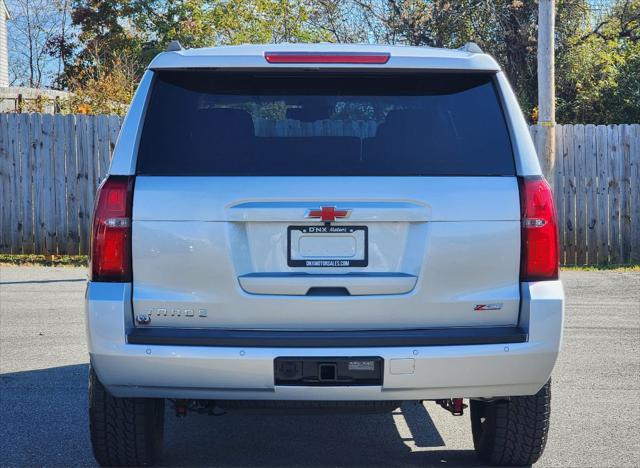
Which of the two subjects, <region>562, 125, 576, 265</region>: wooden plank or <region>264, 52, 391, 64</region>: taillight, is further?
<region>562, 125, 576, 265</region>: wooden plank

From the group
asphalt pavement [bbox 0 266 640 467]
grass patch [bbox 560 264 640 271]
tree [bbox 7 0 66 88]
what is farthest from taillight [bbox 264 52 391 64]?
tree [bbox 7 0 66 88]

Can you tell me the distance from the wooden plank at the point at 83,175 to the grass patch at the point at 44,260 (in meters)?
Result: 0.24

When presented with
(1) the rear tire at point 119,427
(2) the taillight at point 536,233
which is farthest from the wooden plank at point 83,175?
(2) the taillight at point 536,233

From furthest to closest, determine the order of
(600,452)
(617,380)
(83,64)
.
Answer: (83,64) < (617,380) < (600,452)

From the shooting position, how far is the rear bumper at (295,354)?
14.2ft

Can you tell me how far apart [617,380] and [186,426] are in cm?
309

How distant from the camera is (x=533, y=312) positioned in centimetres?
442

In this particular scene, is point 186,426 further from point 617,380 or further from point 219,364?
point 617,380

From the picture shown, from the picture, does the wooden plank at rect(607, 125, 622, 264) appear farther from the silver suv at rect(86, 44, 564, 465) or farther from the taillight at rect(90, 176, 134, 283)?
the taillight at rect(90, 176, 134, 283)

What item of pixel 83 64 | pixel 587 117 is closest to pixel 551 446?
pixel 587 117

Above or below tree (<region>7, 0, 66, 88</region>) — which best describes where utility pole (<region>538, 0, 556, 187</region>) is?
below

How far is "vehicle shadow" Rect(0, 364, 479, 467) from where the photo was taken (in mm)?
5363

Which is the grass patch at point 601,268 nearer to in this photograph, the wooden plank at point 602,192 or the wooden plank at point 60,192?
the wooden plank at point 602,192

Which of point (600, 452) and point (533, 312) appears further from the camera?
point (600, 452)
